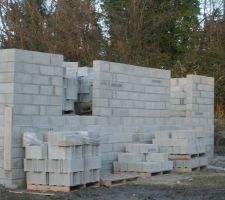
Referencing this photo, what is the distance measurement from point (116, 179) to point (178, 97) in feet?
20.5

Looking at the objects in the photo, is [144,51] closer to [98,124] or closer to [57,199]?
[98,124]

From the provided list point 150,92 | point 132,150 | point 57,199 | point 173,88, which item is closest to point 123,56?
point 173,88

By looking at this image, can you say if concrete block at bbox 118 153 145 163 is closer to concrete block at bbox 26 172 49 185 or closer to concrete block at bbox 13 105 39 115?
concrete block at bbox 13 105 39 115

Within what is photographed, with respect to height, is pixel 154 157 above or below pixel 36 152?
below

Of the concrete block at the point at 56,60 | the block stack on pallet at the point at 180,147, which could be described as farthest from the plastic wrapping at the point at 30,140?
the block stack on pallet at the point at 180,147

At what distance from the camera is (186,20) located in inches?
1195

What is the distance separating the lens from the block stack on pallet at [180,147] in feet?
46.4

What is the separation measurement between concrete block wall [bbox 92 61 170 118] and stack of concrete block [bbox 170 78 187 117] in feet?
4.49

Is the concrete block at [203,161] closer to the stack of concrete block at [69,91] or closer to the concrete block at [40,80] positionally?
the stack of concrete block at [69,91]

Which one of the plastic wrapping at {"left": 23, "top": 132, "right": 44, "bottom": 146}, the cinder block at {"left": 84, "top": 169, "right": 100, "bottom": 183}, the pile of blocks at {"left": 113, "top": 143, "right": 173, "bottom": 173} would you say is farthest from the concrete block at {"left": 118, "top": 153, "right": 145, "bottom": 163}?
the plastic wrapping at {"left": 23, "top": 132, "right": 44, "bottom": 146}

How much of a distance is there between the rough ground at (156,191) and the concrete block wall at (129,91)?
2.21m

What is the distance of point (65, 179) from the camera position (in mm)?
10438

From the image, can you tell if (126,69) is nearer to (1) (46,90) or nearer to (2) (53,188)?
(1) (46,90)

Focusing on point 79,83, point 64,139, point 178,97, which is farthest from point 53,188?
point 178,97
